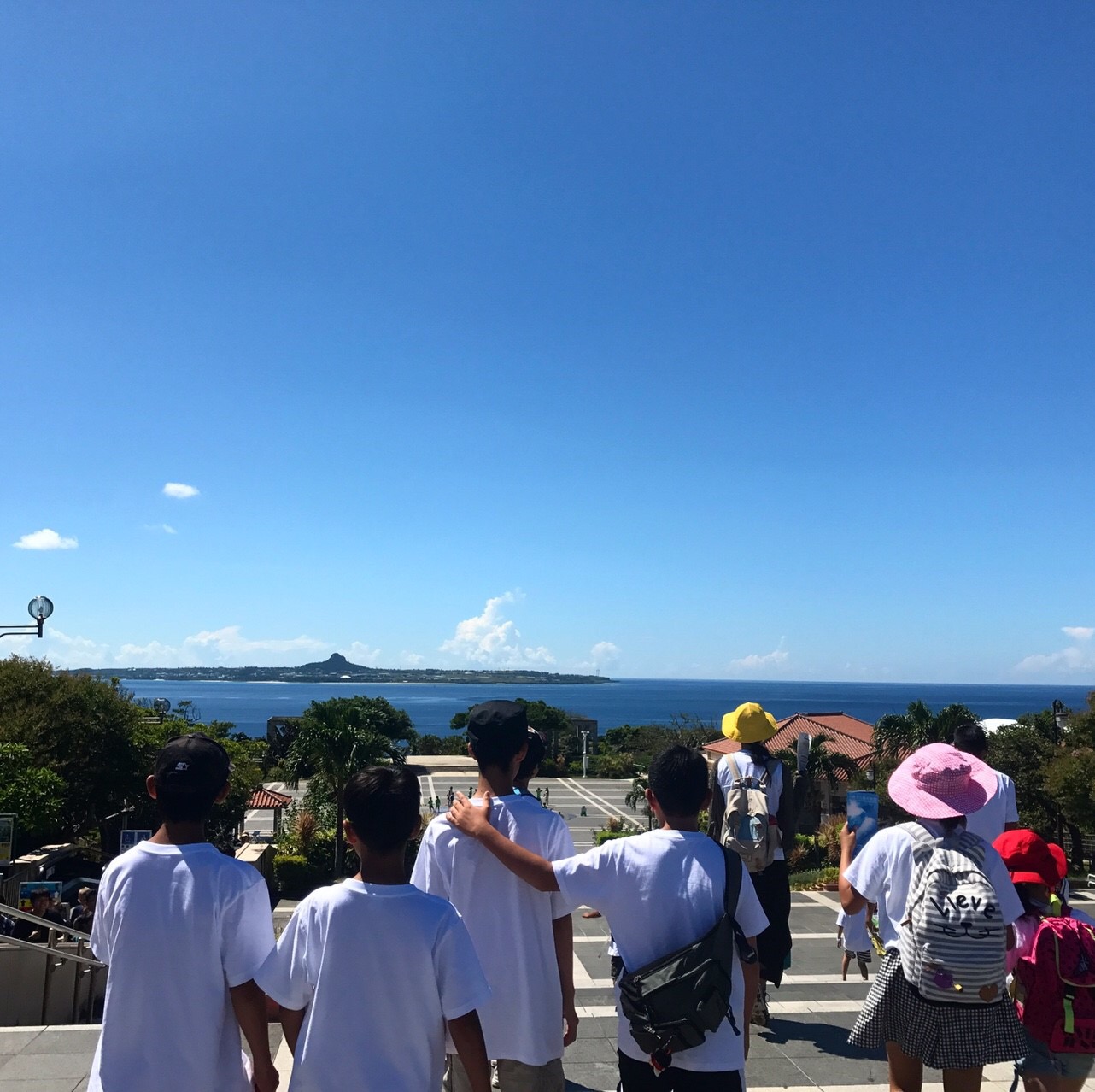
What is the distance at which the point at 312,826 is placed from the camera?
24469 mm

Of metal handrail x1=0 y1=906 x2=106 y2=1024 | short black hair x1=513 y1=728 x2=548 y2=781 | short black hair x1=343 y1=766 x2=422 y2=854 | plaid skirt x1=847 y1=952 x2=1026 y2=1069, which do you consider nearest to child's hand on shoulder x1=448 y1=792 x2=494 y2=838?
short black hair x1=513 y1=728 x2=548 y2=781

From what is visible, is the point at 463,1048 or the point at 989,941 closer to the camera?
the point at 463,1048

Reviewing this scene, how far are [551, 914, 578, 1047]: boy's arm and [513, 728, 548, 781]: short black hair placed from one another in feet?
1.68

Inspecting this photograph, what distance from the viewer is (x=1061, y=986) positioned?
3.33 meters

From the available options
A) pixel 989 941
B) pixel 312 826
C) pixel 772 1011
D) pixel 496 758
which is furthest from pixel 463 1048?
pixel 312 826

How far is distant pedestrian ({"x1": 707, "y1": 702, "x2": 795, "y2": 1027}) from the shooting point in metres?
4.54

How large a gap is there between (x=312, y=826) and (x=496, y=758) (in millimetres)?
23577

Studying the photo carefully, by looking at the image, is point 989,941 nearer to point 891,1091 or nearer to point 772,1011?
point 891,1091

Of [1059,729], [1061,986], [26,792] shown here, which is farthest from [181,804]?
[1059,729]

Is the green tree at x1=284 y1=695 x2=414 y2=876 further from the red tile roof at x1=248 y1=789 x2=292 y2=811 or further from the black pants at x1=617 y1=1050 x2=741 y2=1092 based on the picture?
the black pants at x1=617 y1=1050 x2=741 y2=1092

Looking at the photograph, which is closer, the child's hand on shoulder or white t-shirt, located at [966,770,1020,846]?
the child's hand on shoulder

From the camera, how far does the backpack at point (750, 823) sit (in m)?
4.52

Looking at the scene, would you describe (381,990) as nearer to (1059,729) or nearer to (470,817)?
(470,817)

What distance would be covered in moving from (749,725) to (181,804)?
10.3ft
